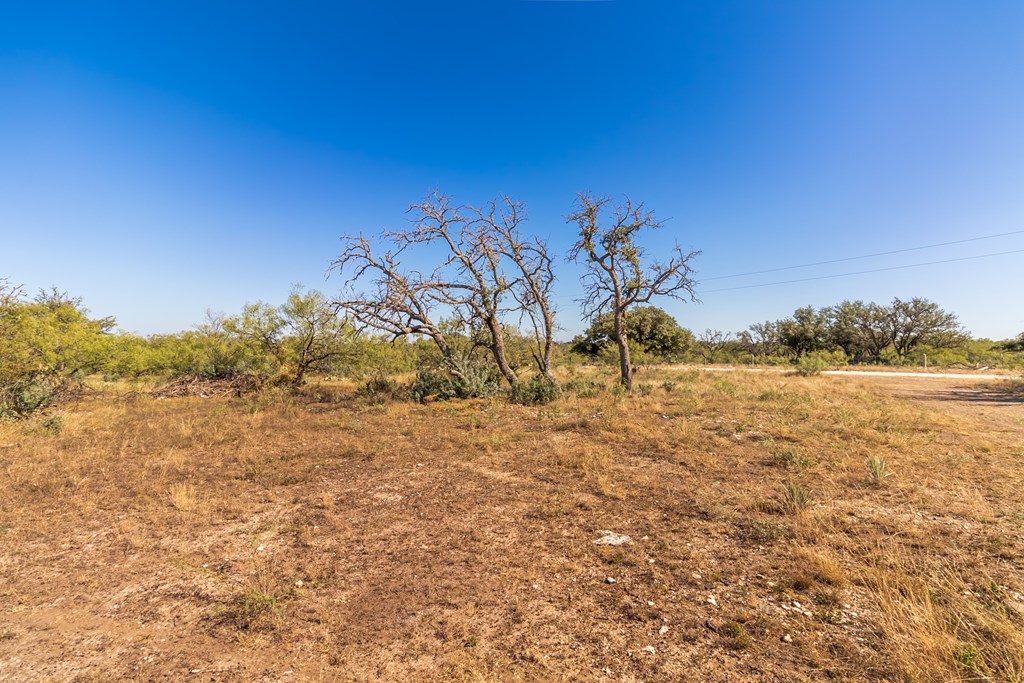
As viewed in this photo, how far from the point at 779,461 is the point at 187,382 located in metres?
21.2

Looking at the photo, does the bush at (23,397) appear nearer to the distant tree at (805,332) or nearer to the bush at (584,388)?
the bush at (584,388)

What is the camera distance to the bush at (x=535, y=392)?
12.9 meters

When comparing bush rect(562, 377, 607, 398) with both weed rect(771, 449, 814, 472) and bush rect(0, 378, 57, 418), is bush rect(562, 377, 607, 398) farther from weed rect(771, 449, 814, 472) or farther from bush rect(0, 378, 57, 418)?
bush rect(0, 378, 57, 418)

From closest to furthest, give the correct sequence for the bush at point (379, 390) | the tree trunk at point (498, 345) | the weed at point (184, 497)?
the weed at point (184, 497)
the bush at point (379, 390)
the tree trunk at point (498, 345)

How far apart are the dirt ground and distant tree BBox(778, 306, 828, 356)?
3611 cm

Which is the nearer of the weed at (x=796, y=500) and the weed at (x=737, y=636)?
the weed at (x=737, y=636)

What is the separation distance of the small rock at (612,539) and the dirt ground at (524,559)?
7 centimetres

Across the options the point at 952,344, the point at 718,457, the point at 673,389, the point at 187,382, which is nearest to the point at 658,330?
the point at 673,389

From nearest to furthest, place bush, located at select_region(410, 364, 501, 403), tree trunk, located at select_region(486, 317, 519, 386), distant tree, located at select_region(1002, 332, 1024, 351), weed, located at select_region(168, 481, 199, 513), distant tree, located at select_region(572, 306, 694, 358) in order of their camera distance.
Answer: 1. weed, located at select_region(168, 481, 199, 513)
2. bush, located at select_region(410, 364, 501, 403)
3. tree trunk, located at select_region(486, 317, 519, 386)
4. distant tree, located at select_region(1002, 332, 1024, 351)
5. distant tree, located at select_region(572, 306, 694, 358)

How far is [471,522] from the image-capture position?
16.0ft

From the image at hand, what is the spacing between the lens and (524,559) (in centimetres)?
397

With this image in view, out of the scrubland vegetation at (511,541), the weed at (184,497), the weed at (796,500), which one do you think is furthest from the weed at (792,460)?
the weed at (184,497)

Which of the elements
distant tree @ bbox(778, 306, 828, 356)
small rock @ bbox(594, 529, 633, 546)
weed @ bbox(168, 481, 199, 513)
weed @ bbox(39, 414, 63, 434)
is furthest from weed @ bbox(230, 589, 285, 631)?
distant tree @ bbox(778, 306, 828, 356)

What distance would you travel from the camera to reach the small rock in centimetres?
422
